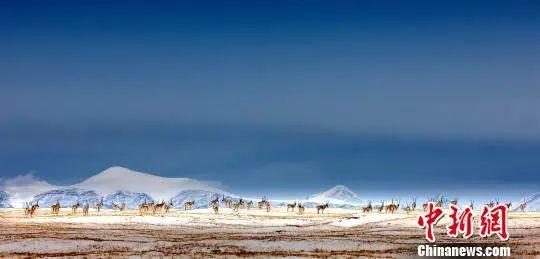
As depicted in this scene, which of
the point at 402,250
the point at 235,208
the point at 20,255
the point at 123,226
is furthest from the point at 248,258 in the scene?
the point at 235,208

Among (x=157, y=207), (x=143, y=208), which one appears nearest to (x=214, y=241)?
(x=157, y=207)

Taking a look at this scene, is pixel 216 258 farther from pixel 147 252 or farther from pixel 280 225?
pixel 280 225

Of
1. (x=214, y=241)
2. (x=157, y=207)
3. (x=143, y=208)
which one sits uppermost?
(x=157, y=207)

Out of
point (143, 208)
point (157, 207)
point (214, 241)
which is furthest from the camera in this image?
point (143, 208)

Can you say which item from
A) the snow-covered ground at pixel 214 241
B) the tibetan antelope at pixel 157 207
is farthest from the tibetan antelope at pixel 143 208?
the snow-covered ground at pixel 214 241

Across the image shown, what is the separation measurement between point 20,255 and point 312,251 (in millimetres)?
24579

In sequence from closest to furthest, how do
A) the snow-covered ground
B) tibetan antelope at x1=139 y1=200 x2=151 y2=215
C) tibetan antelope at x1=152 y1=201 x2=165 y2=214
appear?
1. the snow-covered ground
2. tibetan antelope at x1=152 y1=201 x2=165 y2=214
3. tibetan antelope at x1=139 y1=200 x2=151 y2=215

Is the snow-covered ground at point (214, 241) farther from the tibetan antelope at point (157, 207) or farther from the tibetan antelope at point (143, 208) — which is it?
the tibetan antelope at point (143, 208)

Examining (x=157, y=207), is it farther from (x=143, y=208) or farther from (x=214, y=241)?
(x=214, y=241)

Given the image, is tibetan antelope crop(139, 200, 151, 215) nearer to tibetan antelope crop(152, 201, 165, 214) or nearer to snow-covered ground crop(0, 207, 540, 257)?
tibetan antelope crop(152, 201, 165, 214)

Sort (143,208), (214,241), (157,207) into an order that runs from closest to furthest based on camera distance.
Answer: (214,241)
(157,207)
(143,208)

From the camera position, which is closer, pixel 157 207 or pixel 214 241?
pixel 214 241

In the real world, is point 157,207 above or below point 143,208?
above

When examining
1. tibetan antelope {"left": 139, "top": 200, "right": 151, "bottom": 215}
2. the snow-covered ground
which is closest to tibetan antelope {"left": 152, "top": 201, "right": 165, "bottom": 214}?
tibetan antelope {"left": 139, "top": 200, "right": 151, "bottom": 215}
